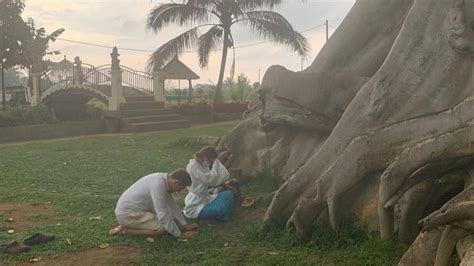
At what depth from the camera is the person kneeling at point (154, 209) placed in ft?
19.5

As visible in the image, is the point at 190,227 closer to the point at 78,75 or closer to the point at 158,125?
the point at 158,125

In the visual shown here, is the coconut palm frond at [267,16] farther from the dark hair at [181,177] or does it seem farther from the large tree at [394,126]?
the dark hair at [181,177]

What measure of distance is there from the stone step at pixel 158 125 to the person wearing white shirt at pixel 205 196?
507 inches

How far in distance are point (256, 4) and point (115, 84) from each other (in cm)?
698

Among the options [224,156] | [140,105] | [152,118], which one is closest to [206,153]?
[224,156]

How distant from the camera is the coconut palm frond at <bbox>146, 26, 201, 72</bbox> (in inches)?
914

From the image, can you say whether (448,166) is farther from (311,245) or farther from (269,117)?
(269,117)

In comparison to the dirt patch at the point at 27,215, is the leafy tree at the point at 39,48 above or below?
above

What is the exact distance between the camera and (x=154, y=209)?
6184 millimetres

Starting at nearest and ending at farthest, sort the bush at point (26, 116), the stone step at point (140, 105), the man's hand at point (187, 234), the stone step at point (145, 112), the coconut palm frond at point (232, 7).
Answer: the man's hand at point (187, 234), the bush at point (26, 116), the stone step at point (145, 112), the stone step at point (140, 105), the coconut palm frond at point (232, 7)

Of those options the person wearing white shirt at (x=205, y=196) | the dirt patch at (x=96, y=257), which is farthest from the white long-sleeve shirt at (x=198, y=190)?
the dirt patch at (x=96, y=257)

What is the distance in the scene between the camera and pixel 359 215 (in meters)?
5.62

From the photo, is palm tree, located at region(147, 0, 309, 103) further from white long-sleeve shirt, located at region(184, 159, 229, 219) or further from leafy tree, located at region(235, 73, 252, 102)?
white long-sleeve shirt, located at region(184, 159, 229, 219)

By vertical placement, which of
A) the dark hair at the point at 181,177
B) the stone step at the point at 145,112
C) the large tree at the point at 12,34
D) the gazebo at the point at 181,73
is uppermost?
the large tree at the point at 12,34
